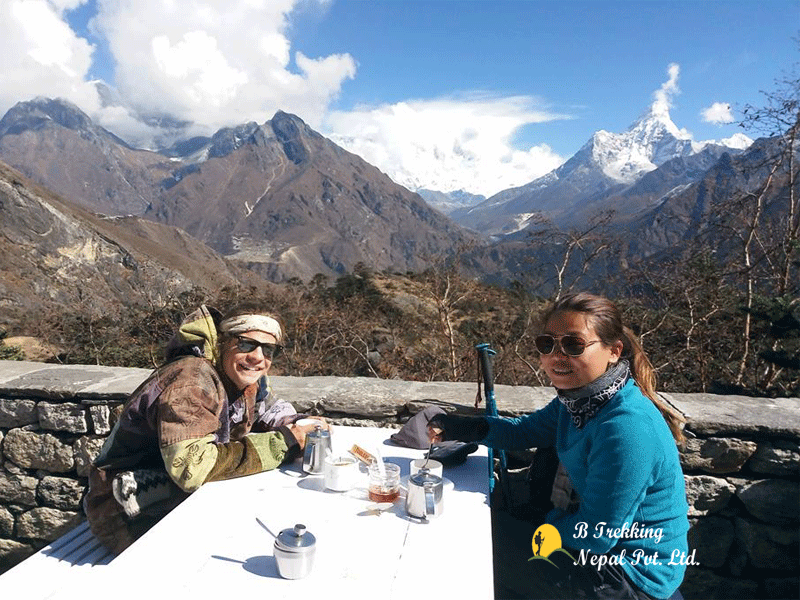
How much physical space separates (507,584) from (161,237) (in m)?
101

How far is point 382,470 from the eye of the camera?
192 cm

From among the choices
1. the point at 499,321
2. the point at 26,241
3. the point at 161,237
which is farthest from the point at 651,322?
the point at 161,237

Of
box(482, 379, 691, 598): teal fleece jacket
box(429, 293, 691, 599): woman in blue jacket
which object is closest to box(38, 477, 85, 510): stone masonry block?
box(429, 293, 691, 599): woman in blue jacket

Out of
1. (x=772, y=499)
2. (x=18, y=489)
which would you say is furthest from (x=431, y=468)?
(x=18, y=489)

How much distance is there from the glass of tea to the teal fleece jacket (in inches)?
25.1

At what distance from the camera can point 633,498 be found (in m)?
1.76

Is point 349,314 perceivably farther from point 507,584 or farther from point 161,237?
point 161,237

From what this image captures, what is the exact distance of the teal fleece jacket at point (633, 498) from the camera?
1.77 meters

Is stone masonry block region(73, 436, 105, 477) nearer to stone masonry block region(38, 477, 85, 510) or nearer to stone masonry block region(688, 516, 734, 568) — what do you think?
stone masonry block region(38, 477, 85, 510)

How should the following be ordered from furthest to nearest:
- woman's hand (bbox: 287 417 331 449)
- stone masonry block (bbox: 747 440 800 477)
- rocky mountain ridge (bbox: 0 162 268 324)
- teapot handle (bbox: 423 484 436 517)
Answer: rocky mountain ridge (bbox: 0 162 268 324), stone masonry block (bbox: 747 440 800 477), woman's hand (bbox: 287 417 331 449), teapot handle (bbox: 423 484 436 517)

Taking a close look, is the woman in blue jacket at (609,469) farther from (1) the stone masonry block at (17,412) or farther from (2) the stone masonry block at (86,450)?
(1) the stone masonry block at (17,412)

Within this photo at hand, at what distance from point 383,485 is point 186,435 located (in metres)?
0.74

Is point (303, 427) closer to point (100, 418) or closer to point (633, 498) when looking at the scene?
point (633, 498)

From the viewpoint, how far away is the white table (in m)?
1.38
